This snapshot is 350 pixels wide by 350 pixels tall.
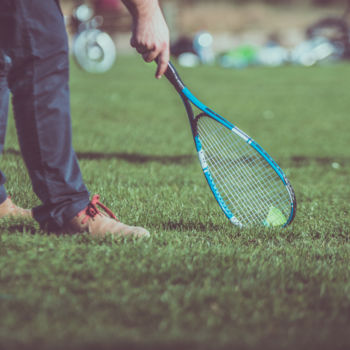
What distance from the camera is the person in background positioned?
7.70 feet

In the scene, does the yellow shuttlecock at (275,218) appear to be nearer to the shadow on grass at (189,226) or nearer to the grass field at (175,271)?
the grass field at (175,271)

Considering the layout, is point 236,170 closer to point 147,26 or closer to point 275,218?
point 275,218

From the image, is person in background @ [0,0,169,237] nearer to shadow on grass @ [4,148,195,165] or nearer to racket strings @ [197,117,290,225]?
racket strings @ [197,117,290,225]

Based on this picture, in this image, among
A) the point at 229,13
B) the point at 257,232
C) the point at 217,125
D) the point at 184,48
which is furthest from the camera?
the point at 229,13

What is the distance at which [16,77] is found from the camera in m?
2.45

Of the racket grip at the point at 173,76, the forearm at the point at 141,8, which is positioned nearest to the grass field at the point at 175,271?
the racket grip at the point at 173,76

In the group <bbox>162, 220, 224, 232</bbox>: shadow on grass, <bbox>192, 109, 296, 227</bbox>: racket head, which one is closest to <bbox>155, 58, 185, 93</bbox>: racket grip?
<bbox>192, 109, 296, 227</bbox>: racket head

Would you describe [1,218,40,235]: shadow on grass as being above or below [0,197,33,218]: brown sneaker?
below

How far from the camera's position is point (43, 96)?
2424 mm

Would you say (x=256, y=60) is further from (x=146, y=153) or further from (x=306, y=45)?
(x=146, y=153)

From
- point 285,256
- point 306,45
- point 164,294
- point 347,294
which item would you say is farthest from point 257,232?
point 306,45

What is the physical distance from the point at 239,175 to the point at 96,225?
1.02 metres

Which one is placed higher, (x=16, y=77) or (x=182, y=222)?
(x=16, y=77)

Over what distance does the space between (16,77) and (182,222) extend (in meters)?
1.14
